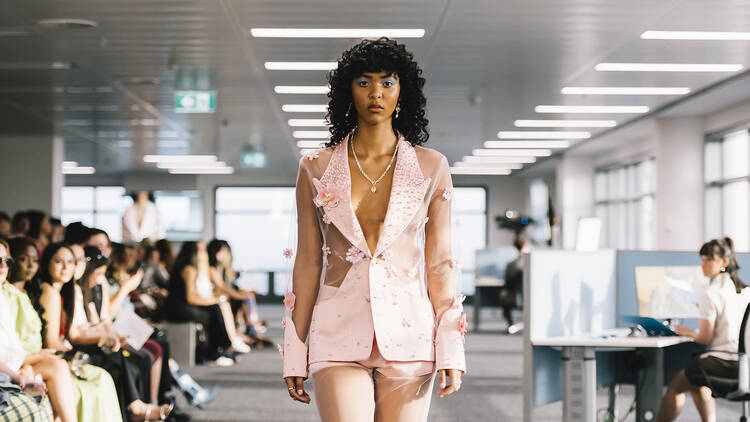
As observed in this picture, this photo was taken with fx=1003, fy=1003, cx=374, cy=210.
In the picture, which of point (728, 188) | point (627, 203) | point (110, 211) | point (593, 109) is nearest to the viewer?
point (593, 109)

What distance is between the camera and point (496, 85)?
1173 centimetres

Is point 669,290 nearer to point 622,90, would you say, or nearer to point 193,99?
point 622,90

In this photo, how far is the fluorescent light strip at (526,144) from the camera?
1794 cm

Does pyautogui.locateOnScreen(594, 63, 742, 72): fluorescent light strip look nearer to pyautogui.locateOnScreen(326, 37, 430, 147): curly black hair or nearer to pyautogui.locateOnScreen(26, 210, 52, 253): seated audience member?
pyautogui.locateOnScreen(26, 210, 52, 253): seated audience member

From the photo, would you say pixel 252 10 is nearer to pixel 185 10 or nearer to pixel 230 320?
pixel 185 10

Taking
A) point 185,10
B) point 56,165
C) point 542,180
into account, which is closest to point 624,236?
point 542,180

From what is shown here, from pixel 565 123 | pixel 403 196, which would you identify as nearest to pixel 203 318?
pixel 565 123

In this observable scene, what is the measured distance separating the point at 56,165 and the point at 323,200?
51.2 feet

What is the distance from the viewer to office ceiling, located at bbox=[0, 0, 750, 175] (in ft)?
25.8

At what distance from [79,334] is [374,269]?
12.4 ft

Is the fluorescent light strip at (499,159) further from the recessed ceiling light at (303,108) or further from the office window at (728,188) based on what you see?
the recessed ceiling light at (303,108)

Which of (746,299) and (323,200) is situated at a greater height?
(323,200)

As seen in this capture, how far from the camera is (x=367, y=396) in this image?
2.16 metres

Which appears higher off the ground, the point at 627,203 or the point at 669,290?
the point at 627,203
